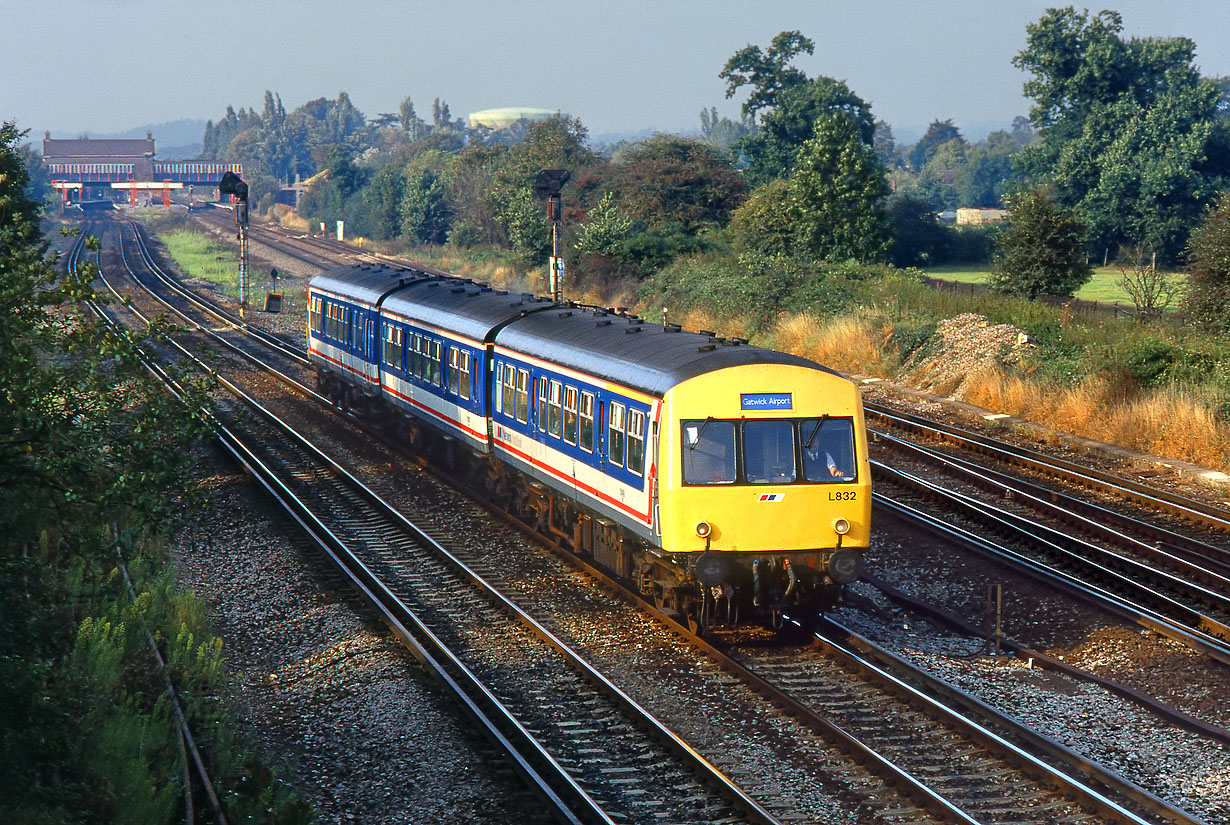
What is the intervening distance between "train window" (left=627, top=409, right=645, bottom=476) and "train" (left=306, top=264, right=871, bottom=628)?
0.03 metres

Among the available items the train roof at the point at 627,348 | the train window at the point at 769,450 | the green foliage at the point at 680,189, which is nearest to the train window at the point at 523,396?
the train roof at the point at 627,348

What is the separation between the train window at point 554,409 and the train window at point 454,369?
4400 millimetres

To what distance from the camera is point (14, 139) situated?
1273 inches

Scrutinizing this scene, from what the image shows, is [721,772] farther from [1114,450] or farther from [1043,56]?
[1043,56]

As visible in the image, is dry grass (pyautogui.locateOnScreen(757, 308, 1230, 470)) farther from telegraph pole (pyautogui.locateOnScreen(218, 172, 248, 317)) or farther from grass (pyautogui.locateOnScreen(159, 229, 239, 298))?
grass (pyautogui.locateOnScreen(159, 229, 239, 298))

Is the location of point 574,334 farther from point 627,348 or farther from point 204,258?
point 204,258

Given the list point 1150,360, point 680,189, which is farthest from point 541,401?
point 680,189

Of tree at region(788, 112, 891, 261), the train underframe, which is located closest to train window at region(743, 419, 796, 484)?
the train underframe

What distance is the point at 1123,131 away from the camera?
6725 centimetres

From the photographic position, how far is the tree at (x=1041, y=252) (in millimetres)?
37500

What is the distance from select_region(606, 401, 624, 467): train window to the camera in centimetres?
1456

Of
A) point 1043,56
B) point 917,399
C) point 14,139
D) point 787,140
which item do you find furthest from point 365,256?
point 917,399

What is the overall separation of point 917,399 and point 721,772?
22.2 metres

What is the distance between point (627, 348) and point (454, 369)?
6641mm
